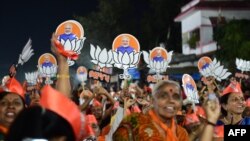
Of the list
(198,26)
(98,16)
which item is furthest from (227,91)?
(98,16)

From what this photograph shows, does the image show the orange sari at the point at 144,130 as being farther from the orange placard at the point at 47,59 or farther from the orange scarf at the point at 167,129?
the orange placard at the point at 47,59

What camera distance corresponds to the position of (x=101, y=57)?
8.12m

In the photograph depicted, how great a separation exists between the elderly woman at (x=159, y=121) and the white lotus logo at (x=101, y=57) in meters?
3.92

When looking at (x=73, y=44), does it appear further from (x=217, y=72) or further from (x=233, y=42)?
(x=233, y=42)

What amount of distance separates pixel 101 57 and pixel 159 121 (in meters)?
4.11

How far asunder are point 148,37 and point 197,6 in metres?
10.8

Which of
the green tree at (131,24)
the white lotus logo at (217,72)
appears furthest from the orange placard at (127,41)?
the green tree at (131,24)

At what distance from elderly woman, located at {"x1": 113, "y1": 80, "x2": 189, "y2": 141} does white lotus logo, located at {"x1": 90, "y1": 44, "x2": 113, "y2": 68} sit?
3917mm

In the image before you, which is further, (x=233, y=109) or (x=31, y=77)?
(x=31, y=77)

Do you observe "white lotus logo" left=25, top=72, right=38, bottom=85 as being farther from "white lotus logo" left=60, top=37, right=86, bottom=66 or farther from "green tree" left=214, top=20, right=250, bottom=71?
"green tree" left=214, top=20, right=250, bottom=71

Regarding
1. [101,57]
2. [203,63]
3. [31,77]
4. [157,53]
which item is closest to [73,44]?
[101,57]

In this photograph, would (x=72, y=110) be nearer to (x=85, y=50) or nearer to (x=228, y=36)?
(x=228, y=36)

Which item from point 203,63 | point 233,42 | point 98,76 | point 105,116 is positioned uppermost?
point 233,42

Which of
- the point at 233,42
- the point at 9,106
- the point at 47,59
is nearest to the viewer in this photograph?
the point at 9,106
